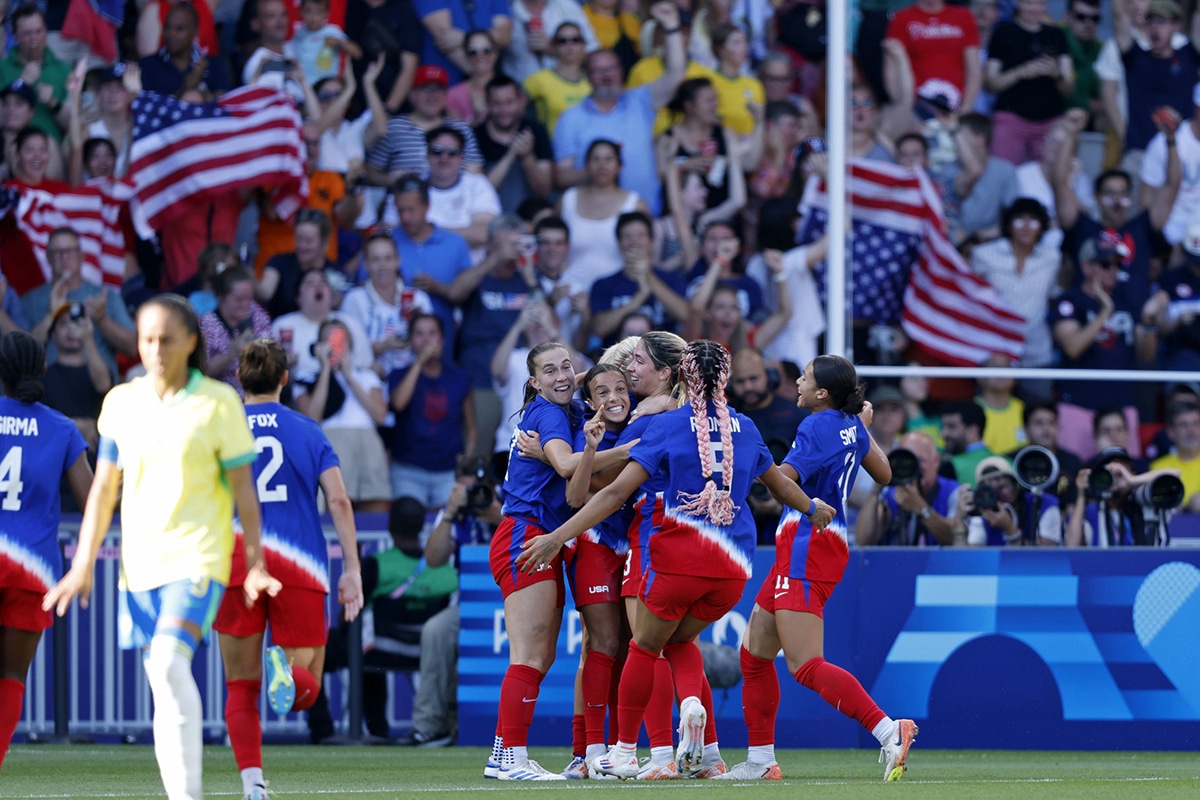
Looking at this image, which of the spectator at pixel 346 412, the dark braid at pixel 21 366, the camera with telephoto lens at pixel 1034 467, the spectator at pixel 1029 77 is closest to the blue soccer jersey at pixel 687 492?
the dark braid at pixel 21 366

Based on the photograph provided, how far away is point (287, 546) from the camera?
7113 millimetres

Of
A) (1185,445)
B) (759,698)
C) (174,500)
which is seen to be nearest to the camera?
(174,500)

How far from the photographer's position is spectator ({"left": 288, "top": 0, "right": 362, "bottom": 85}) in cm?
1485

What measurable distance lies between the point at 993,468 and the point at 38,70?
8390mm

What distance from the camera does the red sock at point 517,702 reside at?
8609 mm

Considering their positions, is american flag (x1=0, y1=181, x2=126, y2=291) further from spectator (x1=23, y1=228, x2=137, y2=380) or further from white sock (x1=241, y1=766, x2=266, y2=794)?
white sock (x1=241, y1=766, x2=266, y2=794)

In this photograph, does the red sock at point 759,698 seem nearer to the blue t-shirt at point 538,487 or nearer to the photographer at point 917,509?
the blue t-shirt at point 538,487

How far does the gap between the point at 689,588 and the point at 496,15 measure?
870 centimetres

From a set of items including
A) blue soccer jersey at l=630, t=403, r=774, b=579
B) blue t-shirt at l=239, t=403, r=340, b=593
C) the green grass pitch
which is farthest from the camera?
blue soccer jersey at l=630, t=403, r=774, b=579

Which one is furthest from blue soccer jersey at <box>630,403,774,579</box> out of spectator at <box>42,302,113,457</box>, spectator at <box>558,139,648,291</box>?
spectator at <box>558,139,648,291</box>

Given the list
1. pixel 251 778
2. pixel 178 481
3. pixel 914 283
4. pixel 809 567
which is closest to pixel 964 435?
pixel 914 283

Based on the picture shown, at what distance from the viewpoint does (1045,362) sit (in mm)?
14758

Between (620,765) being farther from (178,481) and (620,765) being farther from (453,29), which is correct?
(453,29)

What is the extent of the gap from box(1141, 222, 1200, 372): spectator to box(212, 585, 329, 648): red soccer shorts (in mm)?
9853
